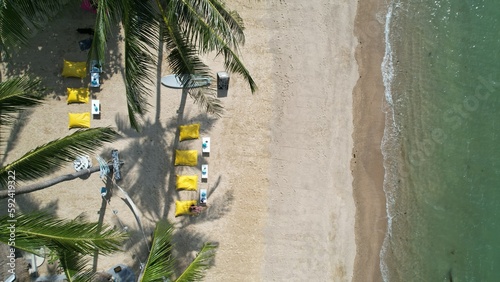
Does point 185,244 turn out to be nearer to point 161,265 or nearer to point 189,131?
point 161,265

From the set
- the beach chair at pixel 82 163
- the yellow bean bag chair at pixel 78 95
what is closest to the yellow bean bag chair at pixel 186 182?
the beach chair at pixel 82 163

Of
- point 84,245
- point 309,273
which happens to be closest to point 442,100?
point 309,273

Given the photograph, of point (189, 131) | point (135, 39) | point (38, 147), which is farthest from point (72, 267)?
point (189, 131)

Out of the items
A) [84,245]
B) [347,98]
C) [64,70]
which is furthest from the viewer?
[347,98]

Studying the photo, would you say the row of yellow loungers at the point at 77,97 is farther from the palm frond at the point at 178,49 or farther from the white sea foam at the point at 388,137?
the white sea foam at the point at 388,137

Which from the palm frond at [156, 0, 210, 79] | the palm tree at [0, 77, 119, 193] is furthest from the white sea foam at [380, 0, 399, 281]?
the palm tree at [0, 77, 119, 193]

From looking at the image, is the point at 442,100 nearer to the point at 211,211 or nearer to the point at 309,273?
the point at 309,273
